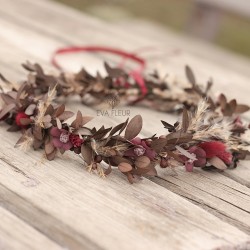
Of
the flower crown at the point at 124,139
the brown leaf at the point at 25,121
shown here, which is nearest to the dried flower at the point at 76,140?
the flower crown at the point at 124,139

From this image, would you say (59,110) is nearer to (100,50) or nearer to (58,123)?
(58,123)

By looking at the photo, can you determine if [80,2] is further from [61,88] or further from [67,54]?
[61,88]

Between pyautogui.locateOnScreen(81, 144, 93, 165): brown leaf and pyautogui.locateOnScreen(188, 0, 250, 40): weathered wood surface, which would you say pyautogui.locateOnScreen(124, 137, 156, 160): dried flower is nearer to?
pyautogui.locateOnScreen(81, 144, 93, 165): brown leaf

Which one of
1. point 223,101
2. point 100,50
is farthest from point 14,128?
point 100,50

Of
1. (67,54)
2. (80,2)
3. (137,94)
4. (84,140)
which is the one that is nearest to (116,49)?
(67,54)

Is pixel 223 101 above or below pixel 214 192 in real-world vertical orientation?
above

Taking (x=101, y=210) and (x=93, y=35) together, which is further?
(x=93, y=35)
